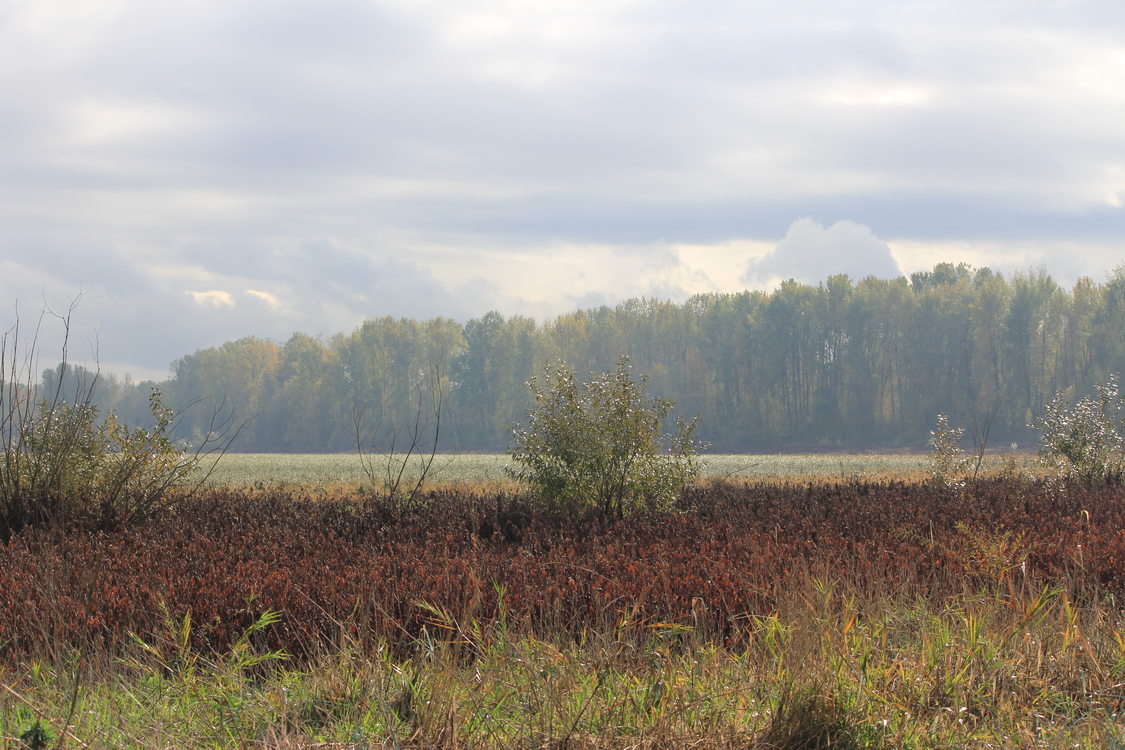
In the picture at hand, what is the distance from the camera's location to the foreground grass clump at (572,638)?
495 centimetres

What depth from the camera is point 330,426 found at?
109 meters

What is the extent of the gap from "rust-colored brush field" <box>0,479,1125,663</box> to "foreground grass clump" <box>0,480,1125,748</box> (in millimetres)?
45

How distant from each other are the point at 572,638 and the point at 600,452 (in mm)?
8007

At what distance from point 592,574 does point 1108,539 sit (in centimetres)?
595

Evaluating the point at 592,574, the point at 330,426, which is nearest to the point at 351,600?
the point at 592,574

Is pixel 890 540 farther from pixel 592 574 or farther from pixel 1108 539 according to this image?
pixel 592 574

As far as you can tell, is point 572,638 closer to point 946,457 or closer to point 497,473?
point 946,457

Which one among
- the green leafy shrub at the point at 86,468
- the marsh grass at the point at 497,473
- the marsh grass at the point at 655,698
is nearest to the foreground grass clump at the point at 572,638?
the marsh grass at the point at 655,698

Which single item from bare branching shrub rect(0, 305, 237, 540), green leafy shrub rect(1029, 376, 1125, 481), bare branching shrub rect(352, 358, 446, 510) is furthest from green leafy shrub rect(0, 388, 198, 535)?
green leafy shrub rect(1029, 376, 1125, 481)

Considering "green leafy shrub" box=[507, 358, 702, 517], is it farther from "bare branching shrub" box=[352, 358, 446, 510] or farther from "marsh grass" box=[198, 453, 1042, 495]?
"marsh grass" box=[198, 453, 1042, 495]

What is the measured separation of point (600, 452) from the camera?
14852 mm

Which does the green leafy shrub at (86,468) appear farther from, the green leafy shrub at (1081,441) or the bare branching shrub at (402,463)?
the green leafy shrub at (1081,441)

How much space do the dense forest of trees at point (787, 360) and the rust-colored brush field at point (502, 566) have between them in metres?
49.7

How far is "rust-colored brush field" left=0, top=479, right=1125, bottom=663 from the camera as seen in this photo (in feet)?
24.4
